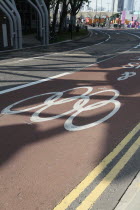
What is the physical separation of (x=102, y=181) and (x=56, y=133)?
6.30 ft

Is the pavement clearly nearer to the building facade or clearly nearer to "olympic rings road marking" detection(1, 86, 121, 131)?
"olympic rings road marking" detection(1, 86, 121, 131)

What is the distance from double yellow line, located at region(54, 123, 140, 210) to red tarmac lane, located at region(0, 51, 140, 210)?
0.30 ft

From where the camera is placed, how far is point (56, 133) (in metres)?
5.73

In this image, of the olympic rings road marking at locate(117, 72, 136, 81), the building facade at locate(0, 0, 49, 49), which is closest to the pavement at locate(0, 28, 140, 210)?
Answer: the olympic rings road marking at locate(117, 72, 136, 81)

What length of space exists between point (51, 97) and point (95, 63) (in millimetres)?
7711

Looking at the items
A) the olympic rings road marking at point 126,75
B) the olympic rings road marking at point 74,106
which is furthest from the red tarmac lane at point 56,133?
the olympic rings road marking at point 126,75

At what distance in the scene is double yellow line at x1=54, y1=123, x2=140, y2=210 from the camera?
11.8ft

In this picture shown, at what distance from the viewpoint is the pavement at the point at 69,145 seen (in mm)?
3746

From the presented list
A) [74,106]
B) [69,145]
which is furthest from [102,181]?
[74,106]

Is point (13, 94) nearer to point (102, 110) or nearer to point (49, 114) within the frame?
point (49, 114)

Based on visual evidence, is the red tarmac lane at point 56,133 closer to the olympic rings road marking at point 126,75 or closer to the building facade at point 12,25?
the olympic rings road marking at point 126,75

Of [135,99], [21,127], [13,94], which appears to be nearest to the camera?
[21,127]

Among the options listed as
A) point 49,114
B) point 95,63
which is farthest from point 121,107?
point 95,63

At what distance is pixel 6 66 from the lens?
14.3 meters
